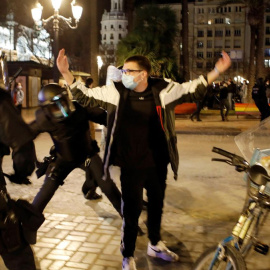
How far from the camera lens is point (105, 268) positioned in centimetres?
417

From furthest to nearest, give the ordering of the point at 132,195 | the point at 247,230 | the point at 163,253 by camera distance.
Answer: the point at 163,253 < the point at 132,195 < the point at 247,230

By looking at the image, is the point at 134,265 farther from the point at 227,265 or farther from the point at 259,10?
the point at 259,10

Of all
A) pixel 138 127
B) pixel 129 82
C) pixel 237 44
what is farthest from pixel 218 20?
pixel 138 127

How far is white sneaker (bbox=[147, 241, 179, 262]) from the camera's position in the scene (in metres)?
4.31

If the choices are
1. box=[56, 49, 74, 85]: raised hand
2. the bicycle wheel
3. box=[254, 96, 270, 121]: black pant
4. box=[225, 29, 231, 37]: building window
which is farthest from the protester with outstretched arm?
box=[225, 29, 231, 37]: building window

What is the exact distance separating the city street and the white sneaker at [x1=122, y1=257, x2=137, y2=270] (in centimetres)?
20

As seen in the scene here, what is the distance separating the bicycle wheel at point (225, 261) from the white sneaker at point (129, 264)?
0.95 meters

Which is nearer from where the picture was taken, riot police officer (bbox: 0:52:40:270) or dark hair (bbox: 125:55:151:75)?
riot police officer (bbox: 0:52:40:270)

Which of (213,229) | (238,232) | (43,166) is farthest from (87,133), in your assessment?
(238,232)

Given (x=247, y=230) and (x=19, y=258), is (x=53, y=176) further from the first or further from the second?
(x=247, y=230)

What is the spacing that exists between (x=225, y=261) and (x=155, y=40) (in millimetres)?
18886

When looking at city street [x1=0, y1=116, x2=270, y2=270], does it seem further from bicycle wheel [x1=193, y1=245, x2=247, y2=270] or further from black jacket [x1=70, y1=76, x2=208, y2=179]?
bicycle wheel [x1=193, y1=245, x2=247, y2=270]

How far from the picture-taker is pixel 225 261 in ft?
9.73

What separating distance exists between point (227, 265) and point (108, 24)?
156m
